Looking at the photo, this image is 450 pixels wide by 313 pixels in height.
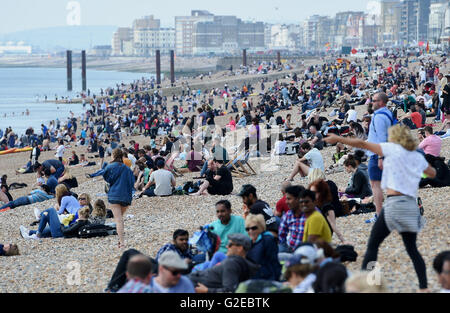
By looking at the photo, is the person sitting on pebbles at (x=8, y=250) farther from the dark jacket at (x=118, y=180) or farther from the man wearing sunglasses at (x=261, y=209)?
the man wearing sunglasses at (x=261, y=209)

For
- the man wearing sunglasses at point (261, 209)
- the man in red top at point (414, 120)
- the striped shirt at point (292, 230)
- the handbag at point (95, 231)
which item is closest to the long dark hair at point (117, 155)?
the handbag at point (95, 231)

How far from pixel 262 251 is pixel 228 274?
50 centimetres

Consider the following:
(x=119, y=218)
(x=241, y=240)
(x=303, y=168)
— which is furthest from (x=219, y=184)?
(x=241, y=240)

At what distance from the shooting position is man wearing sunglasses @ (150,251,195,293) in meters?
5.25

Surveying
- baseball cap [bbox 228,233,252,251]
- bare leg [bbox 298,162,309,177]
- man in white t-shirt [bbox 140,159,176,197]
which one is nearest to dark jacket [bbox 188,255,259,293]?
baseball cap [bbox 228,233,252,251]

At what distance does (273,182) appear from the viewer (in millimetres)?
14266

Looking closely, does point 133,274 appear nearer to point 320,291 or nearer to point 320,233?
point 320,291

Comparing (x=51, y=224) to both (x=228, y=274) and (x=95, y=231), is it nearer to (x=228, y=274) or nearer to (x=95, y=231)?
(x=95, y=231)

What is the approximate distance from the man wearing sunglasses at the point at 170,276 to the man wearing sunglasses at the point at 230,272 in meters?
0.59

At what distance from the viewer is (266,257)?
6410 millimetres

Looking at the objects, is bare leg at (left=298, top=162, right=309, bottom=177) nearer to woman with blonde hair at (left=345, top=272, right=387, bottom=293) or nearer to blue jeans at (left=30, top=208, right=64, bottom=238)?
blue jeans at (left=30, top=208, right=64, bottom=238)

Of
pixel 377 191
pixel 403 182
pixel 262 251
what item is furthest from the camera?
pixel 377 191
